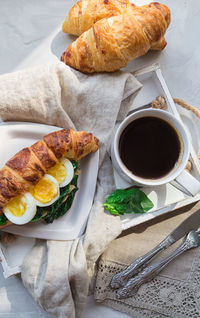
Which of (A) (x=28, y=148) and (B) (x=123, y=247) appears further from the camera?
(B) (x=123, y=247)

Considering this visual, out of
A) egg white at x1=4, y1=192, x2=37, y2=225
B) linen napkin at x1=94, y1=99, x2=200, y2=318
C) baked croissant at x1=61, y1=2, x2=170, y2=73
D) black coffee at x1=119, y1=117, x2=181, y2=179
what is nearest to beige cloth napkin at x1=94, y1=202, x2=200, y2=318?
linen napkin at x1=94, y1=99, x2=200, y2=318

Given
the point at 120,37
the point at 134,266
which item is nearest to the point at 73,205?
the point at 134,266

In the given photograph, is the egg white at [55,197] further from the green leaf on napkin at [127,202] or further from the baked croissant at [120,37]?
the baked croissant at [120,37]

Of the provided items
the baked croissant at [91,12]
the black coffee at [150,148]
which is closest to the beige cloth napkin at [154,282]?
the black coffee at [150,148]

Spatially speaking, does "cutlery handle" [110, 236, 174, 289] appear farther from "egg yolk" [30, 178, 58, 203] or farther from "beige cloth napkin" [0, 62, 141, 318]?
"egg yolk" [30, 178, 58, 203]

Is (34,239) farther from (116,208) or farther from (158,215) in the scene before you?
(158,215)

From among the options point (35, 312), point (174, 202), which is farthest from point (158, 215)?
point (35, 312)
